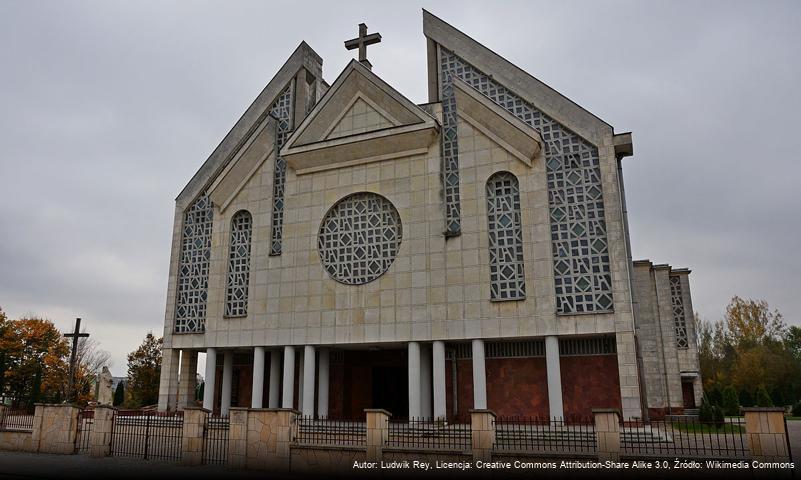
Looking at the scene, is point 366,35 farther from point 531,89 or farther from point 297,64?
point 531,89

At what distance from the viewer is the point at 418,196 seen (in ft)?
63.4

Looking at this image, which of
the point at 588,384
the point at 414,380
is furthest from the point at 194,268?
→ the point at 588,384

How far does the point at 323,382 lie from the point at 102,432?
7.97m

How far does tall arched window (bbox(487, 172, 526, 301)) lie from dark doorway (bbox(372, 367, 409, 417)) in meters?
6.52

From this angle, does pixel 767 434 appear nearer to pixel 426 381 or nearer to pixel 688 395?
pixel 426 381

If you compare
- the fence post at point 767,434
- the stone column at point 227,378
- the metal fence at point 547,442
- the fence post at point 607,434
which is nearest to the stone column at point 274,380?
the stone column at point 227,378

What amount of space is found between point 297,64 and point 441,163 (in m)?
8.08

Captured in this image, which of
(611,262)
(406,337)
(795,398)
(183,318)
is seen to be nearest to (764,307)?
(795,398)

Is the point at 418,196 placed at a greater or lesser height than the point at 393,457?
greater

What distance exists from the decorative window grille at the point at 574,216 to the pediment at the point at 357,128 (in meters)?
1.98

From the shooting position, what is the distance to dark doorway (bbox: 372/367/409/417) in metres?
22.2

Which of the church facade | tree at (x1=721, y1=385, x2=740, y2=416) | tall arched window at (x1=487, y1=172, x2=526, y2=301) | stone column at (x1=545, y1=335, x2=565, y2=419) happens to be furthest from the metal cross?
tree at (x1=721, y1=385, x2=740, y2=416)

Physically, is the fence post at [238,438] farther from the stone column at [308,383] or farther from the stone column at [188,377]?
the stone column at [188,377]

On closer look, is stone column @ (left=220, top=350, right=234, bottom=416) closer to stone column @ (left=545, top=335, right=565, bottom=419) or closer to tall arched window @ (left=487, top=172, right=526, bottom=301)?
tall arched window @ (left=487, top=172, right=526, bottom=301)
